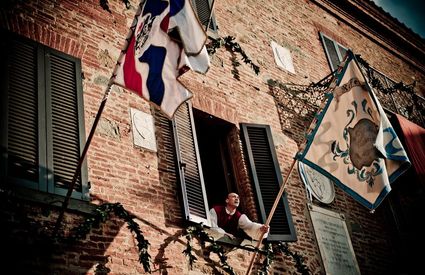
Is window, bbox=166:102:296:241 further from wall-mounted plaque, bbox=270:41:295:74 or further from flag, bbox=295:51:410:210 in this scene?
wall-mounted plaque, bbox=270:41:295:74

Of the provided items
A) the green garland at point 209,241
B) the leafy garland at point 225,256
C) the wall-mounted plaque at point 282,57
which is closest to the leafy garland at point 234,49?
the wall-mounted plaque at point 282,57

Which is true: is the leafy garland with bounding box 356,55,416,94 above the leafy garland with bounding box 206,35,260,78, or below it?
above

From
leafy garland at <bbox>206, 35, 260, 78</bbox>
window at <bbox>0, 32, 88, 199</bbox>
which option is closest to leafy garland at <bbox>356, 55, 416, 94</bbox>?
leafy garland at <bbox>206, 35, 260, 78</bbox>

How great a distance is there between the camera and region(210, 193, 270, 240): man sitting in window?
5.86m

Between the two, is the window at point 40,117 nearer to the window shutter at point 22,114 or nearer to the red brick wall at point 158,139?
the window shutter at point 22,114

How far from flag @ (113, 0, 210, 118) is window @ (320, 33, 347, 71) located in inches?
256

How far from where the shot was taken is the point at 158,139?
579cm

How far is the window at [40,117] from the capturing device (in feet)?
14.1

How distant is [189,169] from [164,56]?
214 centimetres

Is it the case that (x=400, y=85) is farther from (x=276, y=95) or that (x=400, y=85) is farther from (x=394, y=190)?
(x=276, y=95)

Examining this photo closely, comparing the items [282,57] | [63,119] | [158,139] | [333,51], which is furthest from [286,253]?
[333,51]

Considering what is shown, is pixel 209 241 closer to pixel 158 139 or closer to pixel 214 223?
pixel 214 223

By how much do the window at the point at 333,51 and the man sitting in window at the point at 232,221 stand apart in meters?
5.14

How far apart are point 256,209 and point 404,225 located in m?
3.75
